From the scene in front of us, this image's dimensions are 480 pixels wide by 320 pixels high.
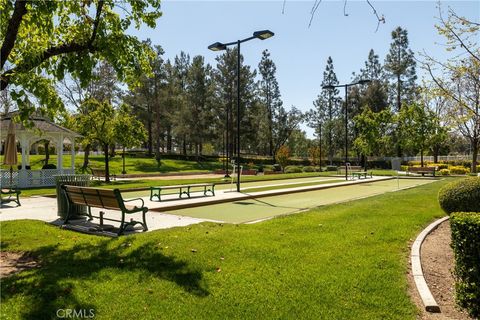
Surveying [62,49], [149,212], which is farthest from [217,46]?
[62,49]

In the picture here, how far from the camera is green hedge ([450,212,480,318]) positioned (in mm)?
4156

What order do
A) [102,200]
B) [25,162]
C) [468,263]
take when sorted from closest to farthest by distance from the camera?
[468,263] → [102,200] → [25,162]

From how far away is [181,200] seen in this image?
13500 mm

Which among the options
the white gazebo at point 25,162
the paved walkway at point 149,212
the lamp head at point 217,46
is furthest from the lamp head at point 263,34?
the white gazebo at point 25,162

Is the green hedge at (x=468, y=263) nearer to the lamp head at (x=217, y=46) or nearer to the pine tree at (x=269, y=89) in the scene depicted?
the lamp head at (x=217, y=46)

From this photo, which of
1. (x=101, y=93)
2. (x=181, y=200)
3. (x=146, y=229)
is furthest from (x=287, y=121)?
(x=146, y=229)

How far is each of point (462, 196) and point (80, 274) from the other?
27.6ft

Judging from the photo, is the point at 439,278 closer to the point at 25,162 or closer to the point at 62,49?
the point at 62,49

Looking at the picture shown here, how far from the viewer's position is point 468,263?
4.28 meters

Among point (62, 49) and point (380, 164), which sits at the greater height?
point (62, 49)

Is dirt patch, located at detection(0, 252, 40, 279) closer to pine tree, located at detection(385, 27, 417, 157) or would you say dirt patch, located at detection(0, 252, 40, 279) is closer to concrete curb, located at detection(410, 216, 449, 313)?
concrete curb, located at detection(410, 216, 449, 313)

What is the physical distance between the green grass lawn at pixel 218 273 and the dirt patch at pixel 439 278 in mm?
171

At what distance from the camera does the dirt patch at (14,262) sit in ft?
18.2

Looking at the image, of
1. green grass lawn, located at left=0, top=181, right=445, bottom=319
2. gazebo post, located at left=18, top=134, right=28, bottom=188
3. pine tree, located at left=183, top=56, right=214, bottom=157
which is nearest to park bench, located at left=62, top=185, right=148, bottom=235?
green grass lawn, located at left=0, top=181, right=445, bottom=319
